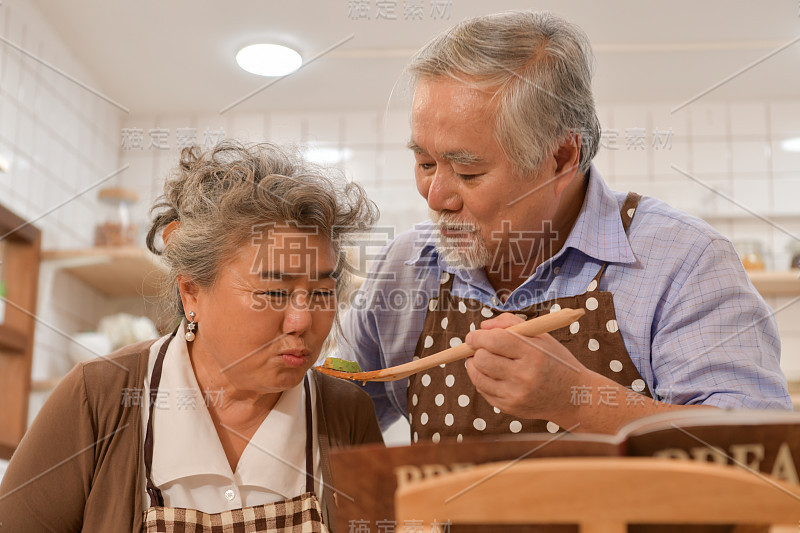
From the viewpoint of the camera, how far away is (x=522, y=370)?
105cm

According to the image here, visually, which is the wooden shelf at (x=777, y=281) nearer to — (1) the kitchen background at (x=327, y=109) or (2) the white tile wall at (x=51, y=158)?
(1) the kitchen background at (x=327, y=109)

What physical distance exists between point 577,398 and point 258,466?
551mm

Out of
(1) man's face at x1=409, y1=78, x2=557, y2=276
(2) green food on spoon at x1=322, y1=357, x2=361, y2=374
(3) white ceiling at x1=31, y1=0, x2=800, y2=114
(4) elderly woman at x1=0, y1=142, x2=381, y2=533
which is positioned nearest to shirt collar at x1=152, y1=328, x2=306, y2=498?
(4) elderly woman at x1=0, y1=142, x2=381, y2=533

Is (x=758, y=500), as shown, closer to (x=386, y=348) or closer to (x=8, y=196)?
(x=386, y=348)

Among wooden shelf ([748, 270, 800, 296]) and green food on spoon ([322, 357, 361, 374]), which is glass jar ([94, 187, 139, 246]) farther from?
wooden shelf ([748, 270, 800, 296])

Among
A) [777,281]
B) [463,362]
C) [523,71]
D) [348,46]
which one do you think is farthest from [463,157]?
[777,281]

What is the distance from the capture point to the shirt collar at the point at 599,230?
1395 millimetres

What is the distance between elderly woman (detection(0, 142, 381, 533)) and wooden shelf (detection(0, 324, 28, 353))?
165 cm

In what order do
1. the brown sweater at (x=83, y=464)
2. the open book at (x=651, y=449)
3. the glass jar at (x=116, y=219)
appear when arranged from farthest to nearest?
the glass jar at (x=116, y=219) → the brown sweater at (x=83, y=464) → the open book at (x=651, y=449)

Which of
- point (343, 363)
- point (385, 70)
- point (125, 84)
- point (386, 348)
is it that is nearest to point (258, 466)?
point (343, 363)

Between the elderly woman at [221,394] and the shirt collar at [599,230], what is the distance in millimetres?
424

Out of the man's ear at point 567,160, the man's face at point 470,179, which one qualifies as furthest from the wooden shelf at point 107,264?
the man's ear at point 567,160

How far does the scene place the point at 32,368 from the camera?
9.91 feet

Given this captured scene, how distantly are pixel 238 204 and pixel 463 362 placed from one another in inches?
21.4
